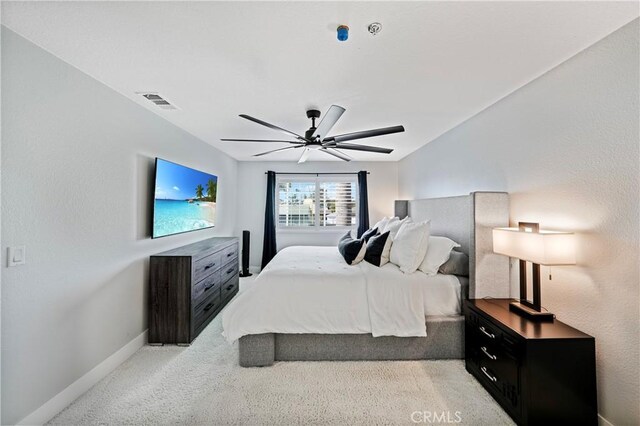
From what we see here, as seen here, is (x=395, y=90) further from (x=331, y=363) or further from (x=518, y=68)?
(x=331, y=363)

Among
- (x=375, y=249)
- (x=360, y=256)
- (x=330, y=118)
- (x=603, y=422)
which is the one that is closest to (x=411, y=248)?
(x=375, y=249)

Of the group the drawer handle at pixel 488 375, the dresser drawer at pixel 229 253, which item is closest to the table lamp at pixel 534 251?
the drawer handle at pixel 488 375

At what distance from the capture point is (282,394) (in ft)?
6.51

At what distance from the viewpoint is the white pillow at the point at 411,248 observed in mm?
2591

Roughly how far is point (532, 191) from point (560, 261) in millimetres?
713

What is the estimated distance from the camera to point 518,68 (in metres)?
1.97

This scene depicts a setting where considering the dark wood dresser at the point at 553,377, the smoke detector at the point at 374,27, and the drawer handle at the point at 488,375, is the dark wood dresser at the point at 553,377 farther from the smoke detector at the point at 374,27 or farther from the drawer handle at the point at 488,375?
the smoke detector at the point at 374,27

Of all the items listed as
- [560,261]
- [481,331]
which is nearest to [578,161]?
[560,261]

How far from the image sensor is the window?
5770 millimetres

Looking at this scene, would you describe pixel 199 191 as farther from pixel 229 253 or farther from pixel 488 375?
pixel 488 375

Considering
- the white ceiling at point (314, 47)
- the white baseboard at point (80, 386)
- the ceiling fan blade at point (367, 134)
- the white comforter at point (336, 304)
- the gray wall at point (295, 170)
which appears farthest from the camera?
the gray wall at point (295, 170)

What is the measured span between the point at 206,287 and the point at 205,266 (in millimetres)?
256

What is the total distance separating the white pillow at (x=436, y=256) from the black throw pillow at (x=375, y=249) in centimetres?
44

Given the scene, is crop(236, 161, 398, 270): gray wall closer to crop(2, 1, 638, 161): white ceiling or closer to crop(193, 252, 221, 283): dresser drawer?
crop(193, 252, 221, 283): dresser drawer
